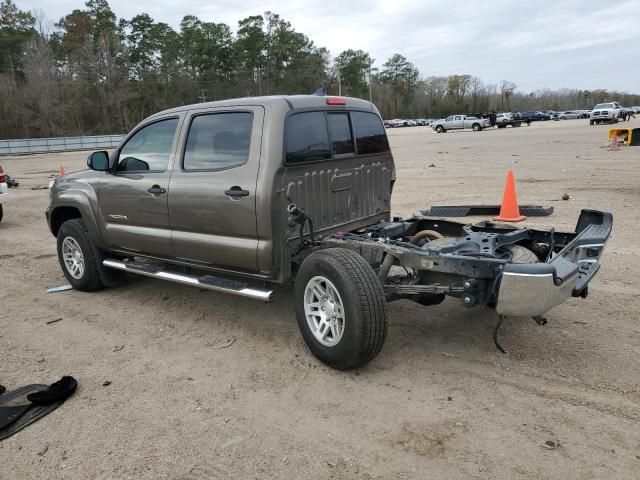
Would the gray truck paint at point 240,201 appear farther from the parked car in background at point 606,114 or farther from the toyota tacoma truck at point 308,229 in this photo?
the parked car in background at point 606,114

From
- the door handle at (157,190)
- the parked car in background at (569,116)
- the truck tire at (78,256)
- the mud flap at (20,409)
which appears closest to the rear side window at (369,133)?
the door handle at (157,190)

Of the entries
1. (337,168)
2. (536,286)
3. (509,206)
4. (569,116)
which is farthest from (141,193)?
(569,116)

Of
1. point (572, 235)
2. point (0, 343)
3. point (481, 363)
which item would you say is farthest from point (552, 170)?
point (0, 343)

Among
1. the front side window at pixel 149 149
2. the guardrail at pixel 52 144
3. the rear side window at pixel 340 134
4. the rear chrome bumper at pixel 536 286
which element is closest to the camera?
the rear chrome bumper at pixel 536 286

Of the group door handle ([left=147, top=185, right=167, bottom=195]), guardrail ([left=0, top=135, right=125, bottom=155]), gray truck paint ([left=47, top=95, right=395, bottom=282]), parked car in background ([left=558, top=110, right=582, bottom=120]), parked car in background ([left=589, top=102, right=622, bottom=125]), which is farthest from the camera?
parked car in background ([left=558, top=110, right=582, bottom=120])

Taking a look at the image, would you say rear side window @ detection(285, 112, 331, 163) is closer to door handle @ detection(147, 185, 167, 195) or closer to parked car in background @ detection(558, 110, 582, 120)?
door handle @ detection(147, 185, 167, 195)

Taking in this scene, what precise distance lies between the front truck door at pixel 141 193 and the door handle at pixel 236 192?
0.86 meters

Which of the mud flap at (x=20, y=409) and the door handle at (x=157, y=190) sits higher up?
the door handle at (x=157, y=190)

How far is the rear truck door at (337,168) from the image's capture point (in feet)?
14.4

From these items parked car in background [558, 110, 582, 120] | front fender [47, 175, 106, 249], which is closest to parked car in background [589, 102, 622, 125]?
parked car in background [558, 110, 582, 120]

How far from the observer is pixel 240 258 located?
4.42 meters

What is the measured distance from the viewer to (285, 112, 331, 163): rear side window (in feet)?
14.1

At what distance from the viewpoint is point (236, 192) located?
169 inches

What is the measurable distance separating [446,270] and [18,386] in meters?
3.28
